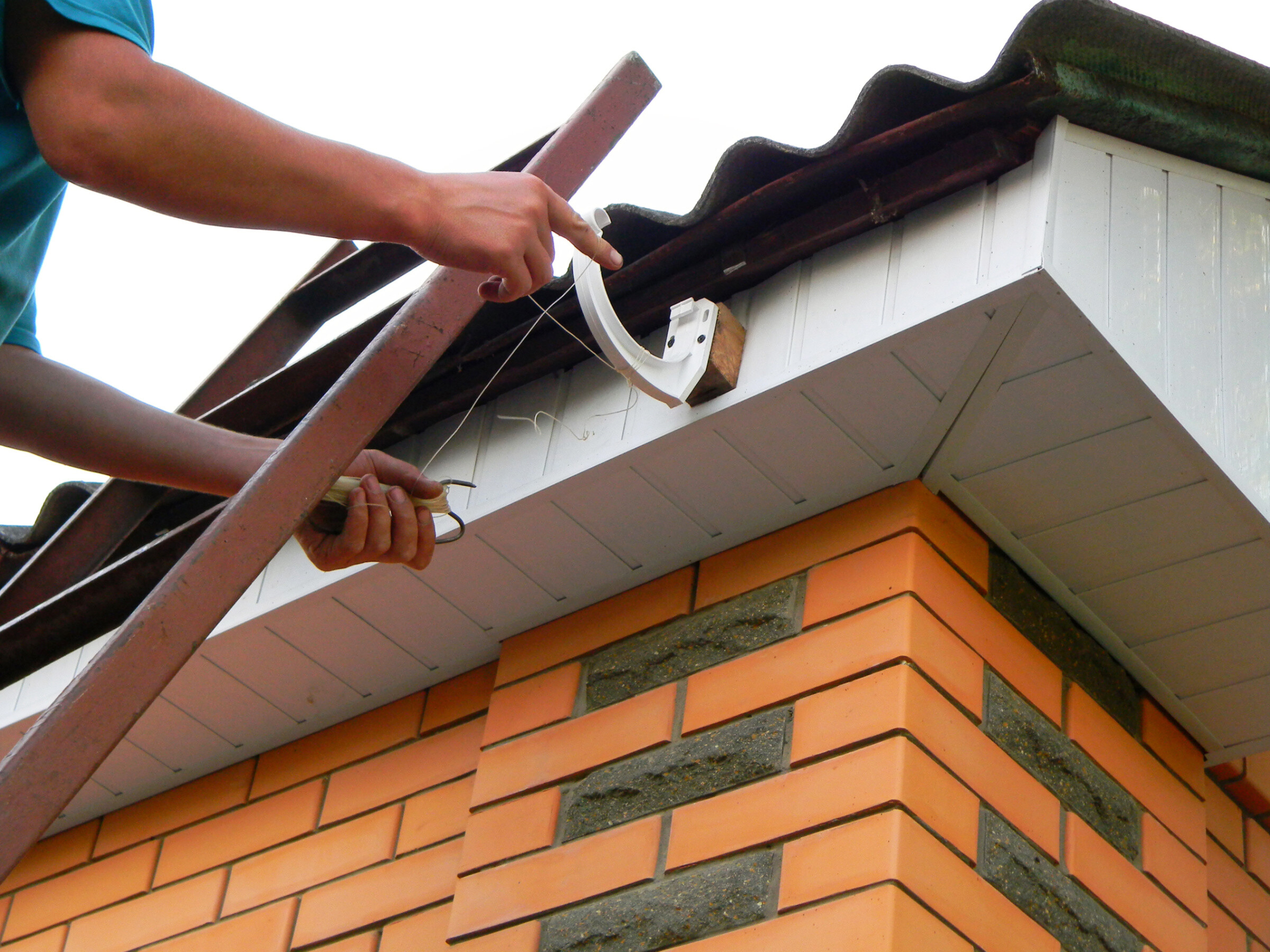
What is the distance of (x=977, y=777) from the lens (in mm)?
2115

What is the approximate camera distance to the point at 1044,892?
7.06 ft

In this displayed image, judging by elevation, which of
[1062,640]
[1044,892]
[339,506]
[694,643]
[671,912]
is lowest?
[671,912]

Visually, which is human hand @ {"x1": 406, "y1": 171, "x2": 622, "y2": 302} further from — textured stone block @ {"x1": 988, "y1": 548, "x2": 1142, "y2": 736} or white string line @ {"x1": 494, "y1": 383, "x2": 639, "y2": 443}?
textured stone block @ {"x1": 988, "y1": 548, "x2": 1142, "y2": 736}

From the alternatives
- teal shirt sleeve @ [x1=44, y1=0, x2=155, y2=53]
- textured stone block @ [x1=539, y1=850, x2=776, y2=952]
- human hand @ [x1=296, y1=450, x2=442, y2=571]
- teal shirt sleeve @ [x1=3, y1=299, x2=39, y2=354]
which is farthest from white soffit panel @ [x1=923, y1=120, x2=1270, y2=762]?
teal shirt sleeve @ [x1=3, y1=299, x2=39, y2=354]

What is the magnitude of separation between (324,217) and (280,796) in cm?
178

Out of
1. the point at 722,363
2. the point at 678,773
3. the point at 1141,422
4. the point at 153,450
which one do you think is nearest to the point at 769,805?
the point at 678,773

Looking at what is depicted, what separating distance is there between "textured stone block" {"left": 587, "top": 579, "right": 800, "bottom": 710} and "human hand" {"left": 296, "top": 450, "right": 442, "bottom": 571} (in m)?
Answer: 0.55

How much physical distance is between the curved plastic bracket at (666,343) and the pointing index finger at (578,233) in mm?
326

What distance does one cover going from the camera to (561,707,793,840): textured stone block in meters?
2.14

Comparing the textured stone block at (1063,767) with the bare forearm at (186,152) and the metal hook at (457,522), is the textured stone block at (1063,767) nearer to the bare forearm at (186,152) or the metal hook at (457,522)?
the metal hook at (457,522)

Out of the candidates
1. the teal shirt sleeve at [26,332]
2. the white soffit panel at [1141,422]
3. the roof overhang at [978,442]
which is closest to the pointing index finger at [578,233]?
the roof overhang at [978,442]

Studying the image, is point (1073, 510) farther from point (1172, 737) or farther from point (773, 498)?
point (1172, 737)

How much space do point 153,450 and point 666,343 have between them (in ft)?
2.62

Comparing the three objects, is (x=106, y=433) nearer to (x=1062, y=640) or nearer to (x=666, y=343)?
(x=666, y=343)
